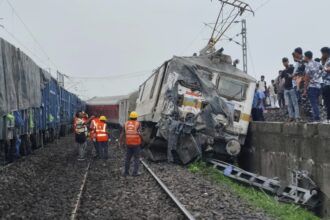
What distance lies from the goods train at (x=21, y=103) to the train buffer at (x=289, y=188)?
5998 mm

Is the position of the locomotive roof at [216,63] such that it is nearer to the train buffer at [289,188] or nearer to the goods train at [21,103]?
the train buffer at [289,188]

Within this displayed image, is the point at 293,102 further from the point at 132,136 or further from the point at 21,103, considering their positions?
the point at 21,103

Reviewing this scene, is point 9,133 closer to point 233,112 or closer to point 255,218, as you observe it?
point 233,112

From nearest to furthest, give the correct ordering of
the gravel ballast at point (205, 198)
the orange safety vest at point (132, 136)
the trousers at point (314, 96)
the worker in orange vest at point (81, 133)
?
the gravel ballast at point (205, 198)
the trousers at point (314, 96)
the orange safety vest at point (132, 136)
the worker in orange vest at point (81, 133)

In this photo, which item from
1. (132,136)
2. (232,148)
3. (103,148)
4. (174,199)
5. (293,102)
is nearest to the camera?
(174,199)

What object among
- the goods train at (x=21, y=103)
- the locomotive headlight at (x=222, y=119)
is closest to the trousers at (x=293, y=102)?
the locomotive headlight at (x=222, y=119)

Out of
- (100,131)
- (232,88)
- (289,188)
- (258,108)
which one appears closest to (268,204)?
(289,188)

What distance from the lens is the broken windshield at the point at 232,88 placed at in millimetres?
15594

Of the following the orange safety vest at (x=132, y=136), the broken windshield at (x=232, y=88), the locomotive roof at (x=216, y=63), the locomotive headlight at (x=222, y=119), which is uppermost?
the locomotive roof at (x=216, y=63)

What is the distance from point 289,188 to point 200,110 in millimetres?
4780

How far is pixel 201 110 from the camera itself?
49.5ft

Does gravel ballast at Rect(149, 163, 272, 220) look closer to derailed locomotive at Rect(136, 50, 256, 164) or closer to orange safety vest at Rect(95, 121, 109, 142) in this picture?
derailed locomotive at Rect(136, 50, 256, 164)

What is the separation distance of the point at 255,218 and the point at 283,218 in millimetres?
564

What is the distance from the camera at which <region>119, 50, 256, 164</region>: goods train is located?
582 inches
